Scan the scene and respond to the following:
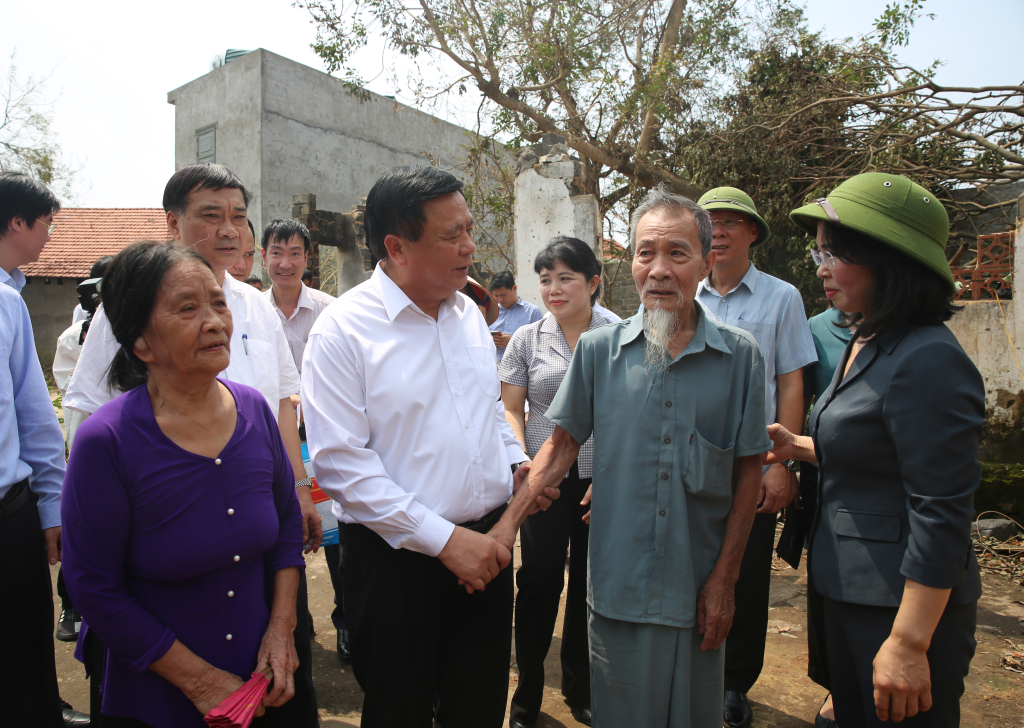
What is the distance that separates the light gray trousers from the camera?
5.90ft

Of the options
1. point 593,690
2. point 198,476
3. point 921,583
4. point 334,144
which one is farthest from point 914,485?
point 334,144

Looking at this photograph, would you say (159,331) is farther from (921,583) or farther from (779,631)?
(779,631)

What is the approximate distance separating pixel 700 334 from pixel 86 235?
22693 millimetres

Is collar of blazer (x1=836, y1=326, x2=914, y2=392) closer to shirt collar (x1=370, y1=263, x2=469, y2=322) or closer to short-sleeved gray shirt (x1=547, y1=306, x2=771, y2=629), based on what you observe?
short-sleeved gray shirt (x1=547, y1=306, x2=771, y2=629)

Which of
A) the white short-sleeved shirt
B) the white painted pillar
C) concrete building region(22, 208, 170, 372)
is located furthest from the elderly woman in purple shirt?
concrete building region(22, 208, 170, 372)

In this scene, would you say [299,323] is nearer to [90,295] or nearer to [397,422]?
[90,295]

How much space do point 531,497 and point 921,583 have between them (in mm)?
1076

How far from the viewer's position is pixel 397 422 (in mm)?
1943

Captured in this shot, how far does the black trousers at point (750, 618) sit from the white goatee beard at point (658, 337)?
1.23 metres

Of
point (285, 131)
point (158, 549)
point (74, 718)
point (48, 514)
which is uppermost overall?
point (285, 131)

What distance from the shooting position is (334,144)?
1823 cm

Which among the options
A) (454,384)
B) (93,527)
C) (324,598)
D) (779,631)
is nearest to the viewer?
(93,527)

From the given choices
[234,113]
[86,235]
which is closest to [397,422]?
[234,113]

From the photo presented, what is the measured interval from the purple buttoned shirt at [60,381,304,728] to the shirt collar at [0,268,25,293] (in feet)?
4.60
